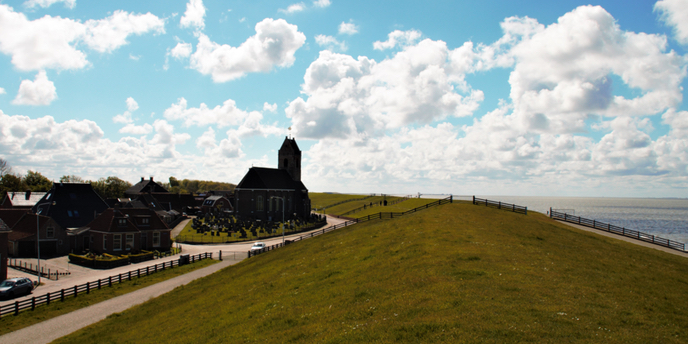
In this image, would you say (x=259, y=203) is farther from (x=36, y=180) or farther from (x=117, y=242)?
(x=36, y=180)

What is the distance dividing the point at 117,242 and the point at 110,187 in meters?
102

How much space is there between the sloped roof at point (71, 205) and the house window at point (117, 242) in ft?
34.2

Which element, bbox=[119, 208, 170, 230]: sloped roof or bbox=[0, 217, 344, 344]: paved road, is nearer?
bbox=[0, 217, 344, 344]: paved road

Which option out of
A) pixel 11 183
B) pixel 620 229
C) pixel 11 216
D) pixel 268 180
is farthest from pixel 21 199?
pixel 620 229

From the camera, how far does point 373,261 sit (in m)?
21.5

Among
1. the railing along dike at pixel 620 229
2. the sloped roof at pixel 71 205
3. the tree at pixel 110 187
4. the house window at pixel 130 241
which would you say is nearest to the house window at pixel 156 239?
the house window at pixel 130 241

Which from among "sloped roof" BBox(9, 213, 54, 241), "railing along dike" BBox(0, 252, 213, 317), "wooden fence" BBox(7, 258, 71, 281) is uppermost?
"sloped roof" BBox(9, 213, 54, 241)

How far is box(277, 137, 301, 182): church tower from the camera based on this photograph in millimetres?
102562

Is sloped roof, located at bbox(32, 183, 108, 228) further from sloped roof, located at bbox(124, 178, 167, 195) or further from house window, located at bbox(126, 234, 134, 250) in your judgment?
sloped roof, located at bbox(124, 178, 167, 195)

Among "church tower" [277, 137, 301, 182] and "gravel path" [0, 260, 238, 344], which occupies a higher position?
"church tower" [277, 137, 301, 182]

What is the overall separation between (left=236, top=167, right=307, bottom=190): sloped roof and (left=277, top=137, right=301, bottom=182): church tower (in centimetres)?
181

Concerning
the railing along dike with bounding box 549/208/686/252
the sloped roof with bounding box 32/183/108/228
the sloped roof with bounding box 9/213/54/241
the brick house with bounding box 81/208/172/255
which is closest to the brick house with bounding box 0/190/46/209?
the sloped roof with bounding box 32/183/108/228

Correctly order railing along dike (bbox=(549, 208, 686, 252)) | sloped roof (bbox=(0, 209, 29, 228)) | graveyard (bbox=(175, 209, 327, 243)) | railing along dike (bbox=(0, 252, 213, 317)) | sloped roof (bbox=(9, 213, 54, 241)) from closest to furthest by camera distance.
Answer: railing along dike (bbox=(0, 252, 213, 317)) → railing along dike (bbox=(549, 208, 686, 252)) → sloped roof (bbox=(9, 213, 54, 241)) → sloped roof (bbox=(0, 209, 29, 228)) → graveyard (bbox=(175, 209, 327, 243))

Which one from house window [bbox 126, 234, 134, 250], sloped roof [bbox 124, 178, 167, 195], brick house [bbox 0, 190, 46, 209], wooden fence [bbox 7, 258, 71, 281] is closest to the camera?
wooden fence [bbox 7, 258, 71, 281]
